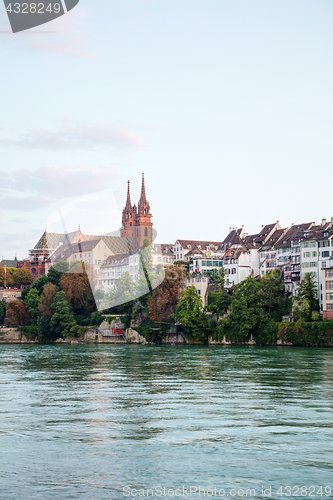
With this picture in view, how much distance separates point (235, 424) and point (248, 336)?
199 feet

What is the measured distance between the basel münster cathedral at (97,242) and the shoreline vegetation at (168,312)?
19.0 m

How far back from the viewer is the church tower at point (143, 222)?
161625 mm

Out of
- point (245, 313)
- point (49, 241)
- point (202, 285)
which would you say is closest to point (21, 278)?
point (49, 241)

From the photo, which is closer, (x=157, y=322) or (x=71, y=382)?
(x=71, y=382)

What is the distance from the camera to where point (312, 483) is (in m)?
13.4

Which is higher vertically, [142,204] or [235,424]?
[142,204]

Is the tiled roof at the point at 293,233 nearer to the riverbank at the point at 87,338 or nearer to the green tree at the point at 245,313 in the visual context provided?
the green tree at the point at 245,313

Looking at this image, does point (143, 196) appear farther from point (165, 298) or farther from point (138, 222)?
point (165, 298)

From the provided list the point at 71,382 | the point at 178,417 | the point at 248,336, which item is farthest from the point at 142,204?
the point at 178,417

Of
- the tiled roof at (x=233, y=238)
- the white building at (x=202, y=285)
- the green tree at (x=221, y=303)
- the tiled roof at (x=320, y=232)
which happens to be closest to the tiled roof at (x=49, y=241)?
the tiled roof at (x=233, y=238)

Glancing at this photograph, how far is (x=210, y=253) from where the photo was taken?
119 m

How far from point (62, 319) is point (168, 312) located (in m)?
20.0

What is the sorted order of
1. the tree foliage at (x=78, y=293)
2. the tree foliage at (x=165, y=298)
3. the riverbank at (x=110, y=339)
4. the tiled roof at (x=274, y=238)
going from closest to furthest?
the riverbank at (x=110, y=339), the tree foliage at (x=165, y=298), the tiled roof at (x=274, y=238), the tree foliage at (x=78, y=293)

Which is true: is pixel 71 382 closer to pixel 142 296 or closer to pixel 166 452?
pixel 166 452
